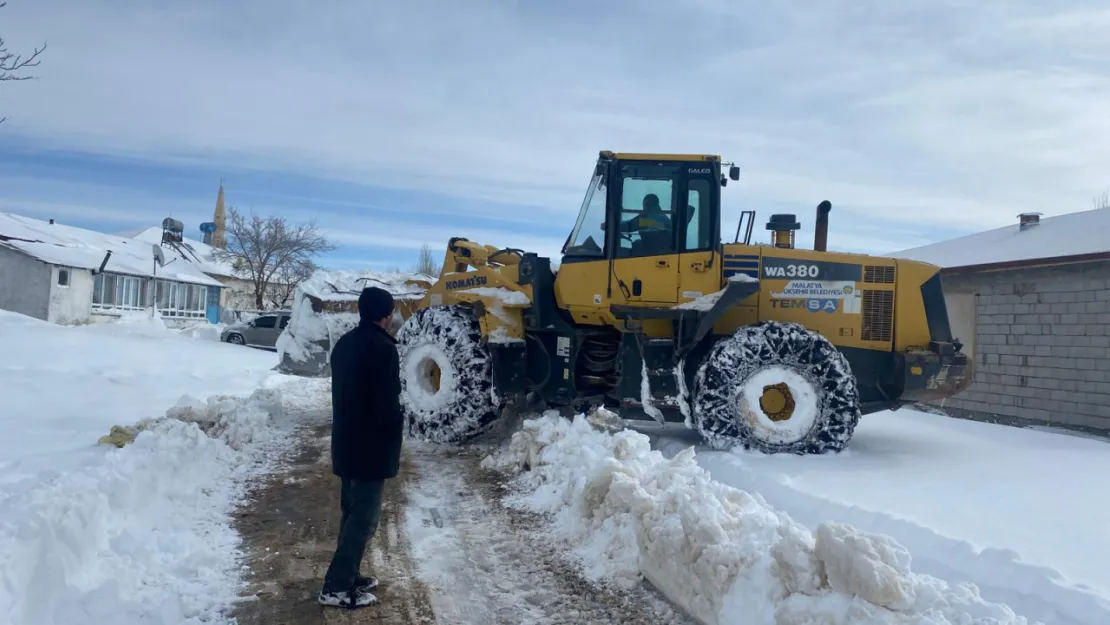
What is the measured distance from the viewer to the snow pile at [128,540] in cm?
373

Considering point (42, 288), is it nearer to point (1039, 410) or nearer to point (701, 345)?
point (701, 345)

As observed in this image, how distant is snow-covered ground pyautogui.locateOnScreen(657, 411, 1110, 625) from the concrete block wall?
2918 mm

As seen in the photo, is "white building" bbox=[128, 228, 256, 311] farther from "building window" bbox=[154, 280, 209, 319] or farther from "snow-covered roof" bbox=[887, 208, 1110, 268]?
"snow-covered roof" bbox=[887, 208, 1110, 268]

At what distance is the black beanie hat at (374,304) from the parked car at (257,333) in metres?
22.0

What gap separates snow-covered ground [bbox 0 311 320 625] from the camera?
3.80 m

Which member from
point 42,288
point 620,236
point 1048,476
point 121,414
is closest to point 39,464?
point 121,414

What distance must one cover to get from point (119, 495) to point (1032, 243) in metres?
14.8

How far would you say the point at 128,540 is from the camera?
4.50 metres

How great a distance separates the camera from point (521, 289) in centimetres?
861

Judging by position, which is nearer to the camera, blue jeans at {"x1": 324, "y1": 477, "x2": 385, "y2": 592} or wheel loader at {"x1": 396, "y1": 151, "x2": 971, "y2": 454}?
blue jeans at {"x1": 324, "y1": 477, "x2": 385, "y2": 592}

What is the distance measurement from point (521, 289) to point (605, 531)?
404 centimetres

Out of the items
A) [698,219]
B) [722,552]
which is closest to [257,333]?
[698,219]

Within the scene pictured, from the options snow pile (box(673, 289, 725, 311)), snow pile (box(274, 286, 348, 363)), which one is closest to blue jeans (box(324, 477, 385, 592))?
snow pile (box(673, 289, 725, 311))

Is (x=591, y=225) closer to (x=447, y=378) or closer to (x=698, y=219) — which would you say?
(x=698, y=219)
